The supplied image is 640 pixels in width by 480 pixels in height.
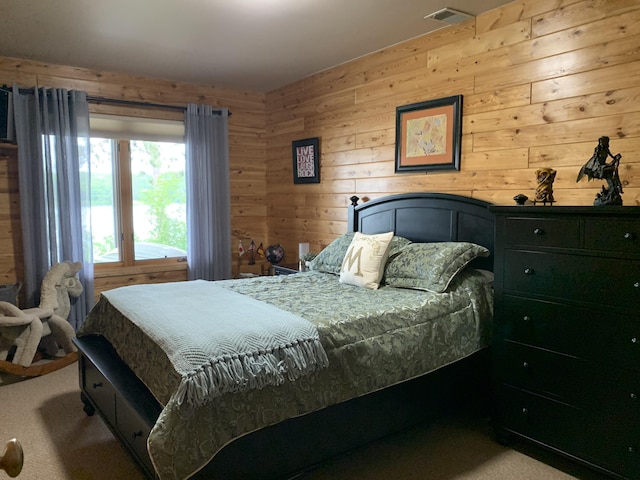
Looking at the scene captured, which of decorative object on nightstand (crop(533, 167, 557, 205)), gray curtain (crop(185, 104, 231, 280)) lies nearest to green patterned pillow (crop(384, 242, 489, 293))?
decorative object on nightstand (crop(533, 167, 557, 205))

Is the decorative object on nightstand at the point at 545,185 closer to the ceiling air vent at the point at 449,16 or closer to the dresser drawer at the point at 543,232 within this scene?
the dresser drawer at the point at 543,232

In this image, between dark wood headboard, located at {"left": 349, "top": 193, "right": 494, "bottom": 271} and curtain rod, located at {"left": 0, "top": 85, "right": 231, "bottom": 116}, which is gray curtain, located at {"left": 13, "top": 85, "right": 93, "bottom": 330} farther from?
dark wood headboard, located at {"left": 349, "top": 193, "right": 494, "bottom": 271}

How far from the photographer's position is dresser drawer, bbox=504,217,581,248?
2.23 metres

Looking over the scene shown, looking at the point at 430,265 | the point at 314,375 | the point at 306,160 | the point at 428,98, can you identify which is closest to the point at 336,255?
the point at 430,265

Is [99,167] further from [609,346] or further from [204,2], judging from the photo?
[609,346]

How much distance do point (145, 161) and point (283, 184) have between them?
1.39 metres

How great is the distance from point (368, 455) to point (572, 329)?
1173 mm

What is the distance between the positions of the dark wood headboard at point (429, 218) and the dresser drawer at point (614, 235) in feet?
2.82

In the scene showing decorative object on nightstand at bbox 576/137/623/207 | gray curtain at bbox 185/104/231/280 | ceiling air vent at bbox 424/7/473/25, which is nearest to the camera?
decorative object on nightstand at bbox 576/137/623/207

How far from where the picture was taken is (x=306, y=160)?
184 inches

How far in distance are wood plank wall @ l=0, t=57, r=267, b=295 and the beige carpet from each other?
1691mm

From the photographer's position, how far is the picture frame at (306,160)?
4.56 metres

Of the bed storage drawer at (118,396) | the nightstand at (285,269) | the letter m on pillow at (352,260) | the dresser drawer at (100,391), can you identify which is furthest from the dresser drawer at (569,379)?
the nightstand at (285,269)

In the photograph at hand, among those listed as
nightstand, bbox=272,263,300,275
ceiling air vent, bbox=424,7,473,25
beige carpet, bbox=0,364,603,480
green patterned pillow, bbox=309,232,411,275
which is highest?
ceiling air vent, bbox=424,7,473,25
